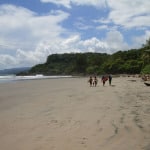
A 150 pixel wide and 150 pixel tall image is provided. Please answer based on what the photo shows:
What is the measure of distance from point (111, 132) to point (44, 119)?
15.3ft

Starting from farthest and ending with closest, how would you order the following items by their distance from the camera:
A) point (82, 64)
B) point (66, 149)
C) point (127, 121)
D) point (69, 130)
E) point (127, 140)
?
point (82, 64)
point (127, 121)
point (69, 130)
point (127, 140)
point (66, 149)

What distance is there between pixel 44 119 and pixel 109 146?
6.01 metres

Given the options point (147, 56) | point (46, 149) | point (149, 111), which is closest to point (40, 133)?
point (46, 149)

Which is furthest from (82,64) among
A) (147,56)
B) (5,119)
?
(5,119)

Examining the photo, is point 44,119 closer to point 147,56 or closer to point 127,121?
point 127,121

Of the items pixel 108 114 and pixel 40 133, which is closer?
pixel 40 133

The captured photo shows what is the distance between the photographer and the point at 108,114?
1488 centimetres

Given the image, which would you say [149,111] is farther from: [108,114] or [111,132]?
[111,132]

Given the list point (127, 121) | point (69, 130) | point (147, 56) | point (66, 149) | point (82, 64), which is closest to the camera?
point (66, 149)

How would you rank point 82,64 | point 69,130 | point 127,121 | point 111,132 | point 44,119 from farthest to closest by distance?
point 82,64, point 44,119, point 127,121, point 69,130, point 111,132

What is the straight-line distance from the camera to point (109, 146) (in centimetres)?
910

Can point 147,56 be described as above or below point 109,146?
above

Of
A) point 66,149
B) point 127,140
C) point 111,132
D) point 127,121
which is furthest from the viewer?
point 127,121

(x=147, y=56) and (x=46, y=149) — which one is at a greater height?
(x=147, y=56)
